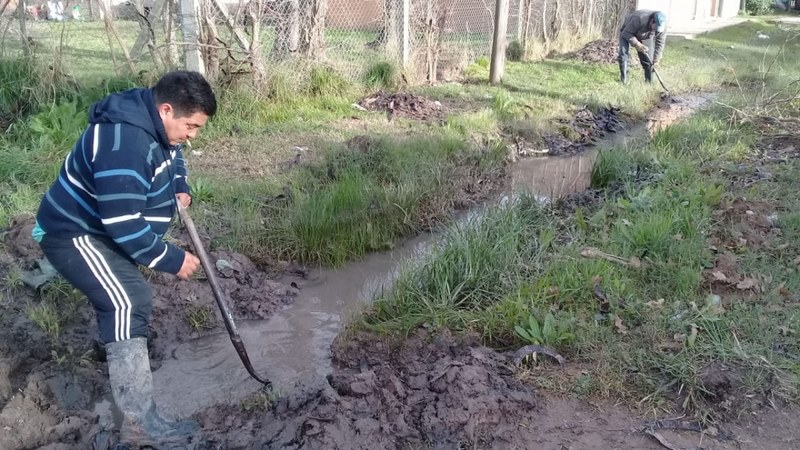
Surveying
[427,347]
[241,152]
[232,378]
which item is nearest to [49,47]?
[241,152]

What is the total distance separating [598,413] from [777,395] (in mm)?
866

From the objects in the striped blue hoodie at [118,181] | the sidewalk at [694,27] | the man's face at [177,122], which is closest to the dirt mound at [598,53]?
the sidewalk at [694,27]

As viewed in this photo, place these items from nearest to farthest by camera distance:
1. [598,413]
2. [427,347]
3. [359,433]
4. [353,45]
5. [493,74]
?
[359,433] → [598,413] → [427,347] → [353,45] → [493,74]

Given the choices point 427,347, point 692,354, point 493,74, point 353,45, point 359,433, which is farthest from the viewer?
point 493,74

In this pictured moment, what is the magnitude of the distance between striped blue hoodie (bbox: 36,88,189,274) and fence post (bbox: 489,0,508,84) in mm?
8231

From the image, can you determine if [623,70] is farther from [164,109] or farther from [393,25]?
[164,109]

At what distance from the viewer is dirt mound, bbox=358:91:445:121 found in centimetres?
849

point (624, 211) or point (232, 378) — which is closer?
point (232, 378)

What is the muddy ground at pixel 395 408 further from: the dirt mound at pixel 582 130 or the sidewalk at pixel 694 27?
the sidewalk at pixel 694 27

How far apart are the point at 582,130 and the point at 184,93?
689cm

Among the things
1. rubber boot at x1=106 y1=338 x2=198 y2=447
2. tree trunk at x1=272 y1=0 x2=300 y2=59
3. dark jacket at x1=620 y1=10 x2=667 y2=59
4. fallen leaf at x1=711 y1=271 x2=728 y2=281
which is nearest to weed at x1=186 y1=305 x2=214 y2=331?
rubber boot at x1=106 y1=338 x2=198 y2=447

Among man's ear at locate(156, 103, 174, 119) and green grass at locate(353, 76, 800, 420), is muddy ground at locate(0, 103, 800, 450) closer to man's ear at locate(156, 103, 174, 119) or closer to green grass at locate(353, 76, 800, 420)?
green grass at locate(353, 76, 800, 420)

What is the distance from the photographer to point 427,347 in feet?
12.3

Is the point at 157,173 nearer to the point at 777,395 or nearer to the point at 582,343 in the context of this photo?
the point at 582,343
